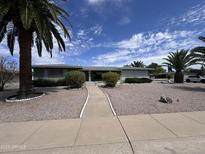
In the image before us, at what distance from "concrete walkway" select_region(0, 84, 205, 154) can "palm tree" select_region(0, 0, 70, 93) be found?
7.12 m

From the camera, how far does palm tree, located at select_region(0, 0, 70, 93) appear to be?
1094 centimetres

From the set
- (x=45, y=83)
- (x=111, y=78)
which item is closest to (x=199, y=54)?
(x=111, y=78)

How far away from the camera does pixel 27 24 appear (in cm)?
1046

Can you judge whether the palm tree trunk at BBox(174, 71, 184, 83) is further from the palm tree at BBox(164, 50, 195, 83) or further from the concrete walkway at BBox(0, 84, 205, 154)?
the concrete walkway at BBox(0, 84, 205, 154)

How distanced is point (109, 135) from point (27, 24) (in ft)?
29.7

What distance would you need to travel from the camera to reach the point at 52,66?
26.6 metres

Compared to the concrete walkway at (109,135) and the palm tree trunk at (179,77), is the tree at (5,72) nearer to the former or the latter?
the concrete walkway at (109,135)

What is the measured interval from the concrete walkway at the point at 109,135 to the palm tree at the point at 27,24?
712cm

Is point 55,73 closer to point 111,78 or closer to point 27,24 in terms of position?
point 111,78

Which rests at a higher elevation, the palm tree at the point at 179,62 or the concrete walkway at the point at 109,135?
the palm tree at the point at 179,62

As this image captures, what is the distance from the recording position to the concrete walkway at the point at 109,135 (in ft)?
13.6

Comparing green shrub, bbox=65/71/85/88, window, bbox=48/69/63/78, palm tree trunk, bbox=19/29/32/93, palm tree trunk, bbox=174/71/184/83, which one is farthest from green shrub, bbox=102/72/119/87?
palm tree trunk, bbox=174/71/184/83

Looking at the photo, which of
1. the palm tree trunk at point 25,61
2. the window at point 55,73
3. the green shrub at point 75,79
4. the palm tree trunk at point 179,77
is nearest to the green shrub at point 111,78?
the green shrub at point 75,79

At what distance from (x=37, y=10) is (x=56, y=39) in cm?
373
